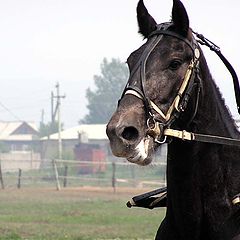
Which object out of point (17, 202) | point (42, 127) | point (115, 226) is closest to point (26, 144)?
point (42, 127)

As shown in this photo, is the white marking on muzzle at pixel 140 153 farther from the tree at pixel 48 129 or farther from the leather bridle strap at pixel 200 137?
the tree at pixel 48 129

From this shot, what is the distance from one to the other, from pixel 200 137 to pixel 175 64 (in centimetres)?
53

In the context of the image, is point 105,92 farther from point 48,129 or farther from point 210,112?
point 210,112

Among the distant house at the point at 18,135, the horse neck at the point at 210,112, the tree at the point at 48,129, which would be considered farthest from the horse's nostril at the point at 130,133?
the distant house at the point at 18,135

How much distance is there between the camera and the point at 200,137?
5418mm

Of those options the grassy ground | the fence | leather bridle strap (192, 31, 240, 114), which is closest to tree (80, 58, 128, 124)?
the fence

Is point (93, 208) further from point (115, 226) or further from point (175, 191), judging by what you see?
point (175, 191)

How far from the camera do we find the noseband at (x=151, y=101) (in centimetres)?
510

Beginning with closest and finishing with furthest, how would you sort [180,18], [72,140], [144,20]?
[180,18] < [144,20] < [72,140]

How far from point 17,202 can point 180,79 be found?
2720 cm

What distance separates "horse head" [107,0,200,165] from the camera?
4910 mm

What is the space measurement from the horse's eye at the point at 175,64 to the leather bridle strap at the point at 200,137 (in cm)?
42

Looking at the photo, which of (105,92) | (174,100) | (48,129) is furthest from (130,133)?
(105,92)

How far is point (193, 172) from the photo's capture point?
217 inches
